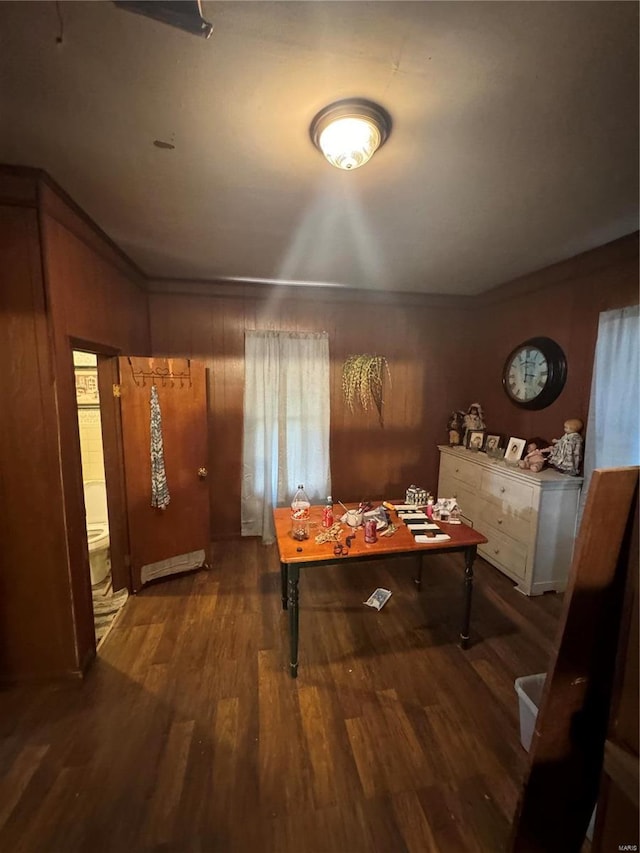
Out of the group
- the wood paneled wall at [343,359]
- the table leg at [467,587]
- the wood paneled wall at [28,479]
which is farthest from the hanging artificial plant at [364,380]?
the wood paneled wall at [28,479]

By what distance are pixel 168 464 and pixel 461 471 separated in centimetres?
276

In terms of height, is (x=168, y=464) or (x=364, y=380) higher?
(x=364, y=380)

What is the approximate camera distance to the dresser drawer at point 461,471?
10.4 ft

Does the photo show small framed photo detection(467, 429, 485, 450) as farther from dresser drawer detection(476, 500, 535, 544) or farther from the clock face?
dresser drawer detection(476, 500, 535, 544)

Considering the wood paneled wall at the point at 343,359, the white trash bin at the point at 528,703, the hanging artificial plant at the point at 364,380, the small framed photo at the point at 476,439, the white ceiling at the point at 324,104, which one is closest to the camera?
the white ceiling at the point at 324,104

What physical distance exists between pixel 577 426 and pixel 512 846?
240 centimetres

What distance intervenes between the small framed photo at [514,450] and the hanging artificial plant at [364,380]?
1.30m

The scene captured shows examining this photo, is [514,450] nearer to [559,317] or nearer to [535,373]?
[535,373]

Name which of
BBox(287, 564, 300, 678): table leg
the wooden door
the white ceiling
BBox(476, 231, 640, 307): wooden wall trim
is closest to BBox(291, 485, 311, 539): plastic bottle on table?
BBox(287, 564, 300, 678): table leg

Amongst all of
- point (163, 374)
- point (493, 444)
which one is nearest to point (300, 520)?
point (163, 374)

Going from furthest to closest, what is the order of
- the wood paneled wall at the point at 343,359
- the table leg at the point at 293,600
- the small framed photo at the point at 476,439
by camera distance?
the small framed photo at the point at 476,439 → the wood paneled wall at the point at 343,359 → the table leg at the point at 293,600

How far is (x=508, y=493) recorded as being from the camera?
Answer: 8.97 feet

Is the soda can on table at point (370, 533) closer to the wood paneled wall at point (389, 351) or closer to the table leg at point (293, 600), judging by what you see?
the table leg at point (293, 600)

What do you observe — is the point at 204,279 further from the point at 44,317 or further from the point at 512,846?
the point at 512,846
